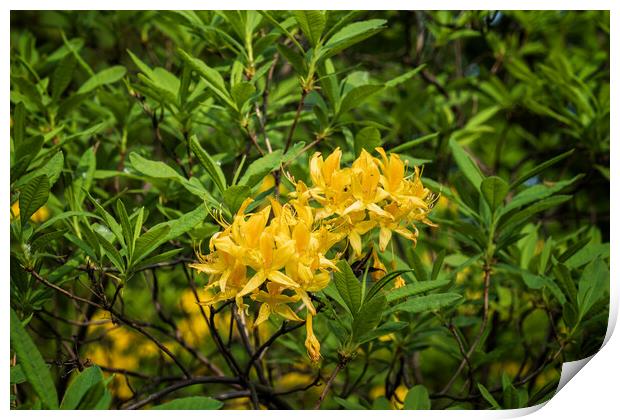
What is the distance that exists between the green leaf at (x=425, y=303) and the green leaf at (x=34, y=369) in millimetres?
445

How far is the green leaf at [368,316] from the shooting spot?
0.99m

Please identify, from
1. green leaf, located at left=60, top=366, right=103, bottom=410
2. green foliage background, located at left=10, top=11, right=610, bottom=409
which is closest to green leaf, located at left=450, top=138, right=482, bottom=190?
green foliage background, located at left=10, top=11, right=610, bottom=409

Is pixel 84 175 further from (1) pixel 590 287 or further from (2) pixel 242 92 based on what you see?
(1) pixel 590 287

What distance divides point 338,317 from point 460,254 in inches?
20.2

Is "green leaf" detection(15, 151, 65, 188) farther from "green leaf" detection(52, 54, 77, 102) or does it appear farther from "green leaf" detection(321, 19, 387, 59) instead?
"green leaf" detection(321, 19, 387, 59)

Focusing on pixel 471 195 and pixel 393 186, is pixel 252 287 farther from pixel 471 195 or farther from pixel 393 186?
pixel 471 195

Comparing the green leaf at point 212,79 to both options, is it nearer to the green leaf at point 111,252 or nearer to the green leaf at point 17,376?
the green leaf at point 111,252

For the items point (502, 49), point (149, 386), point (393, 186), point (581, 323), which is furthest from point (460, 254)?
point (502, 49)

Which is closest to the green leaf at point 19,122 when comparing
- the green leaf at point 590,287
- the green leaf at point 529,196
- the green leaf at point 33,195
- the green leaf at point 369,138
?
the green leaf at point 33,195

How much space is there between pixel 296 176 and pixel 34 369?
0.61m

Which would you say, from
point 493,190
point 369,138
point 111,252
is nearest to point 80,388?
point 111,252

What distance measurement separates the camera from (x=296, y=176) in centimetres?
134

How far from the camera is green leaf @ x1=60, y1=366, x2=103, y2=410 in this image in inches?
33.4

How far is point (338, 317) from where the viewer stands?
1049mm
